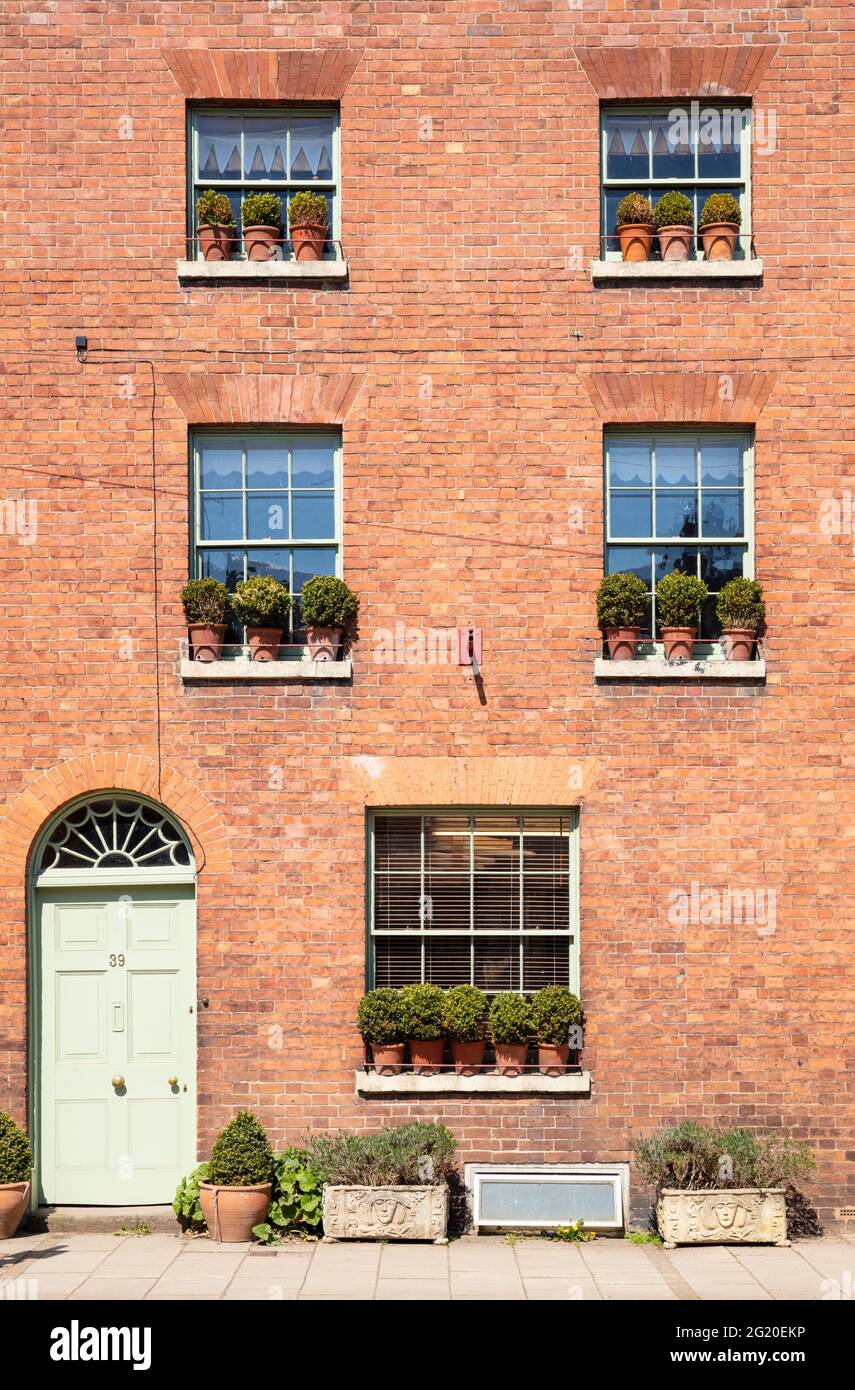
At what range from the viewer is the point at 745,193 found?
13.3m

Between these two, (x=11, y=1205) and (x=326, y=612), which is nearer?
(x=11, y=1205)

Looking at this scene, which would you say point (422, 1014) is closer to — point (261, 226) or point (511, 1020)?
point (511, 1020)

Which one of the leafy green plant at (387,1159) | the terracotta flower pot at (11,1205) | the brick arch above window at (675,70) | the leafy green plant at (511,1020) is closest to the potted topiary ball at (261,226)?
the brick arch above window at (675,70)

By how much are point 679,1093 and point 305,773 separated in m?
4.10

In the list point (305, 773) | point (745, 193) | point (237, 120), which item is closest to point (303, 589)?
point (305, 773)

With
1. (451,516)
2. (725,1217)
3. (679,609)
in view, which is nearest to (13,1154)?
(725,1217)

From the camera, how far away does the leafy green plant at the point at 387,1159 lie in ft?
39.4

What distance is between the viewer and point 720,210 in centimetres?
1307

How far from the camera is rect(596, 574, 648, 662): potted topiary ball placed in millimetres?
12797

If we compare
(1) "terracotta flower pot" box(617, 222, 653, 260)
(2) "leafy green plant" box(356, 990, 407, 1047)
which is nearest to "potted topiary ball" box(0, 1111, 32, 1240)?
(2) "leafy green plant" box(356, 990, 407, 1047)

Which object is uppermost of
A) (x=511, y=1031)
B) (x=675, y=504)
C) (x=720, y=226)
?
(x=720, y=226)

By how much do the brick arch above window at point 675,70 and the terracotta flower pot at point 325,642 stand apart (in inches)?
206

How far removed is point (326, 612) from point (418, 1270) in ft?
17.2

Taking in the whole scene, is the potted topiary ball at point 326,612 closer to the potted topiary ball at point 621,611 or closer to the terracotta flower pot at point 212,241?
the potted topiary ball at point 621,611
